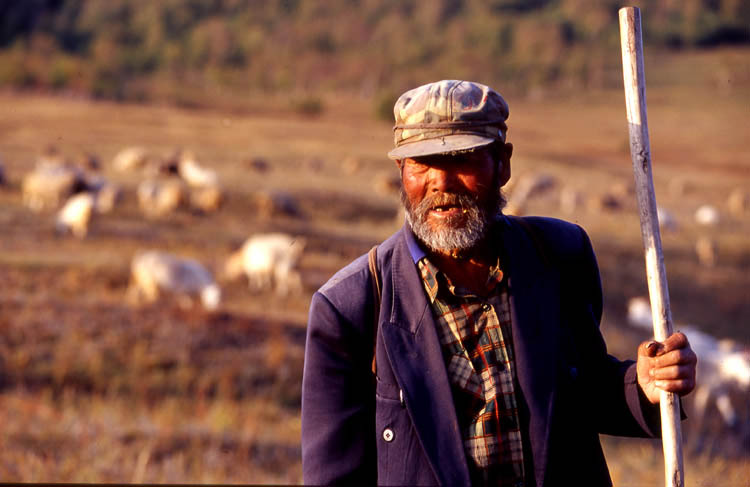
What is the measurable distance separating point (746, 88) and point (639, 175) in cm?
3338

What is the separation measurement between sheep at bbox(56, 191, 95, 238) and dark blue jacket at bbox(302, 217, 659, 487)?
11989mm

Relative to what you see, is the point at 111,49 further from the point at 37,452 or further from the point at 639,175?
the point at 639,175

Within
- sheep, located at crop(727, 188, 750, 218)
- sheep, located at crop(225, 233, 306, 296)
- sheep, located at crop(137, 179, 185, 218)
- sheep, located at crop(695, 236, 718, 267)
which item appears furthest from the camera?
sheep, located at crop(727, 188, 750, 218)

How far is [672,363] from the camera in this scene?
6.22 ft

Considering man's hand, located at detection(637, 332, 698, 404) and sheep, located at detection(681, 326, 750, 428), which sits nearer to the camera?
man's hand, located at detection(637, 332, 698, 404)

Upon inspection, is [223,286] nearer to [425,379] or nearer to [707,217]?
[425,379]

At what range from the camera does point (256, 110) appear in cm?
3738

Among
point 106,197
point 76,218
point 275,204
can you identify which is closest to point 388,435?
point 76,218

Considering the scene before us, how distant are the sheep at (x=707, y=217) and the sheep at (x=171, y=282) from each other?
13.2 m

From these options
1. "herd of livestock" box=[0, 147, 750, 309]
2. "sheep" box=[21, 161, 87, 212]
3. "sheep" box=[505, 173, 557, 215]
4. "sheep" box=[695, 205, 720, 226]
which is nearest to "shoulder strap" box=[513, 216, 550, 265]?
"herd of livestock" box=[0, 147, 750, 309]

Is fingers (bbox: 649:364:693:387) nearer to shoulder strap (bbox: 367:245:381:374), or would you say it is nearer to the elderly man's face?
the elderly man's face

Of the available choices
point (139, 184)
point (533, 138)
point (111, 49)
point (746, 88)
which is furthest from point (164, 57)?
point (746, 88)

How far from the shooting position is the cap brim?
6.54ft

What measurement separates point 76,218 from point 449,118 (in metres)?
12.3
